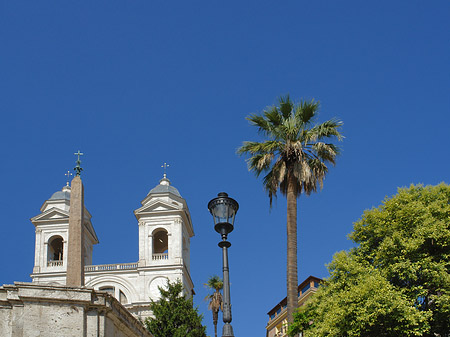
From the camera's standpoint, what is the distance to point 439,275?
1008 inches

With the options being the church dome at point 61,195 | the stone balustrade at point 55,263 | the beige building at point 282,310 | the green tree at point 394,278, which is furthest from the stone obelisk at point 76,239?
the church dome at point 61,195

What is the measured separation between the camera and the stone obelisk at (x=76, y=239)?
57.1 ft

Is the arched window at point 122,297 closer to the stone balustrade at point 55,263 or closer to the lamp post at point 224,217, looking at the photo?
the stone balustrade at point 55,263

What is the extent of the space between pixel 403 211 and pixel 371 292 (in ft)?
13.4

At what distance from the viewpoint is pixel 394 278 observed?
2709cm

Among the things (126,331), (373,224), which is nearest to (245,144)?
(373,224)

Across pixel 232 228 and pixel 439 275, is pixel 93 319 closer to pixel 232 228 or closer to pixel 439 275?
pixel 232 228

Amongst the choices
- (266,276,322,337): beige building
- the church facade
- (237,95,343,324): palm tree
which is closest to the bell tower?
the church facade

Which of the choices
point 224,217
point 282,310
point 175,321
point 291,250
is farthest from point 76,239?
point 282,310

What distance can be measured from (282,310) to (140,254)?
57.7ft

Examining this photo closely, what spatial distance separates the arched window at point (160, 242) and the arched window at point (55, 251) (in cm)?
934

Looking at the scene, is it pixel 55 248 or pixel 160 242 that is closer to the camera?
pixel 55 248

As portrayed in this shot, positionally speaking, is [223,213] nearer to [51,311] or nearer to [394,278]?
[51,311]

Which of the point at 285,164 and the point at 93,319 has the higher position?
the point at 285,164
